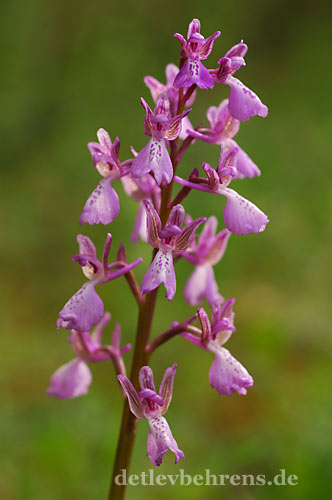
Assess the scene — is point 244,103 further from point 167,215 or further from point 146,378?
point 146,378

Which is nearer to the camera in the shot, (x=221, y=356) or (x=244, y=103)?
(x=244, y=103)

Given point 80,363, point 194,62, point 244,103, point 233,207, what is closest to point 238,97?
point 244,103

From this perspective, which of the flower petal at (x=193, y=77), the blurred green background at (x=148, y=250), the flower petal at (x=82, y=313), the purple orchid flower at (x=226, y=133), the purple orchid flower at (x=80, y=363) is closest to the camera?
the flower petal at (x=193, y=77)

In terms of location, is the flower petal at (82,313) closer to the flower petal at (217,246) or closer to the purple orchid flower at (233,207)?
the purple orchid flower at (233,207)

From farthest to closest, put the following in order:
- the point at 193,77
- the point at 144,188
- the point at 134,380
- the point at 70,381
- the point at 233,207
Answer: the point at 70,381 < the point at 144,188 < the point at 134,380 < the point at 233,207 < the point at 193,77

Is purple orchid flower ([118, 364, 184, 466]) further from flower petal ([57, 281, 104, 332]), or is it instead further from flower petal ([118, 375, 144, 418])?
flower petal ([57, 281, 104, 332])

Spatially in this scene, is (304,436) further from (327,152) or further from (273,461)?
(327,152)

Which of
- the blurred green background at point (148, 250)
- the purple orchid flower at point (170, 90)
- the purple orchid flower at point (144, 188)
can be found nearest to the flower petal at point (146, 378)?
the purple orchid flower at point (144, 188)

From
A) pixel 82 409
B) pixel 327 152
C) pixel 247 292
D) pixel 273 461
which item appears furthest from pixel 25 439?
pixel 327 152

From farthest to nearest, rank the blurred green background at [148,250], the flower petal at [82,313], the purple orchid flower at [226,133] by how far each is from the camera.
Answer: the blurred green background at [148,250] → the purple orchid flower at [226,133] → the flower petal at [82,313]
